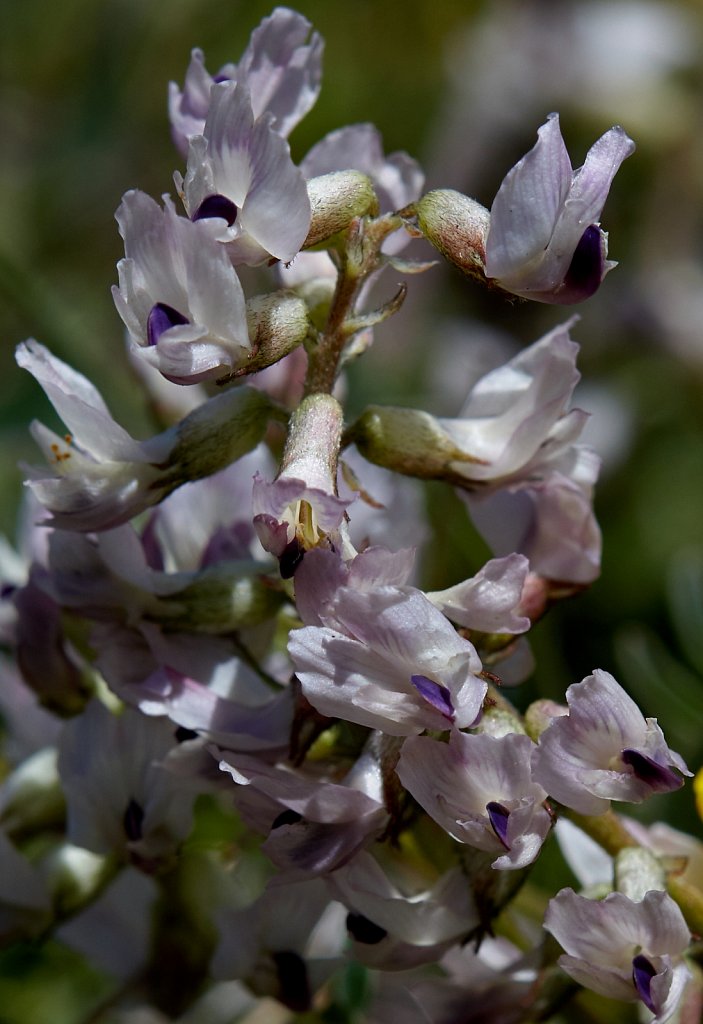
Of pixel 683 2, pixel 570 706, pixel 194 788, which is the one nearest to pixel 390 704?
pixel 570 706

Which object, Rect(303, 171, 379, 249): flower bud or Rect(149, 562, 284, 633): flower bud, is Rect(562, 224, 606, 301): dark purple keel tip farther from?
Rect(149, 562, 284, 633): flower bud

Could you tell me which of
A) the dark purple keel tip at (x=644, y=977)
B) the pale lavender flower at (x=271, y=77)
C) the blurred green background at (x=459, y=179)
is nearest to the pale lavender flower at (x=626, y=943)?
the dark purple keel tip at (x=644, y=977)

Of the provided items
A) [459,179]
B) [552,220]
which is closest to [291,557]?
[552,220]

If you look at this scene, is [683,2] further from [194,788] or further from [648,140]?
[194,788]

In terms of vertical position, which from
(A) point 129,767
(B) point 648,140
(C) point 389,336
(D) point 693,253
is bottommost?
(C) point 389,336

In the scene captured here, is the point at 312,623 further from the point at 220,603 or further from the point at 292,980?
the point at 292,980
